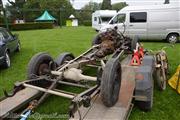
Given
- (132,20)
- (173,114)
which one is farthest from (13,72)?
(132,20)

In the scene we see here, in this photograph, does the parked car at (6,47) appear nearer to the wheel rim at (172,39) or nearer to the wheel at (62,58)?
the wheel at (62,58)

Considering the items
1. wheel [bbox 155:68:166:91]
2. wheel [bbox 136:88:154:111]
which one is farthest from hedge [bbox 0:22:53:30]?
wheel [bbox 136:88:154:111]

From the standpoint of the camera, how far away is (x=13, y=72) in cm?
816

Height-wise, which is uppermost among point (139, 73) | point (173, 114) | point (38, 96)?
point (139, 73)

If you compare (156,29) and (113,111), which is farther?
(156,29)

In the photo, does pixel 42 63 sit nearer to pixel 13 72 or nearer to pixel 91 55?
pixel 91 55

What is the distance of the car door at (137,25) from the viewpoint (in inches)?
621

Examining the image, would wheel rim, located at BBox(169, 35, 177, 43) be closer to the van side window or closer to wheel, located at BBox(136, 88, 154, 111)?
the van side window

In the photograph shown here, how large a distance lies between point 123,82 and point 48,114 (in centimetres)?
172

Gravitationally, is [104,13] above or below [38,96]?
above

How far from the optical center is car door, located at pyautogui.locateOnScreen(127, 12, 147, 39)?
15.8 m

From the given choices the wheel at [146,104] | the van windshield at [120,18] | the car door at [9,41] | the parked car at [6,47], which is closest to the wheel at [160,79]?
the wheel at [146,104]

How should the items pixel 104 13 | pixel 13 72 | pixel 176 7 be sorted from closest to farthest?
pixel 13 72
pixel 176 7
pixel 104 13

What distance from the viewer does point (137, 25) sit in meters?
15.8
